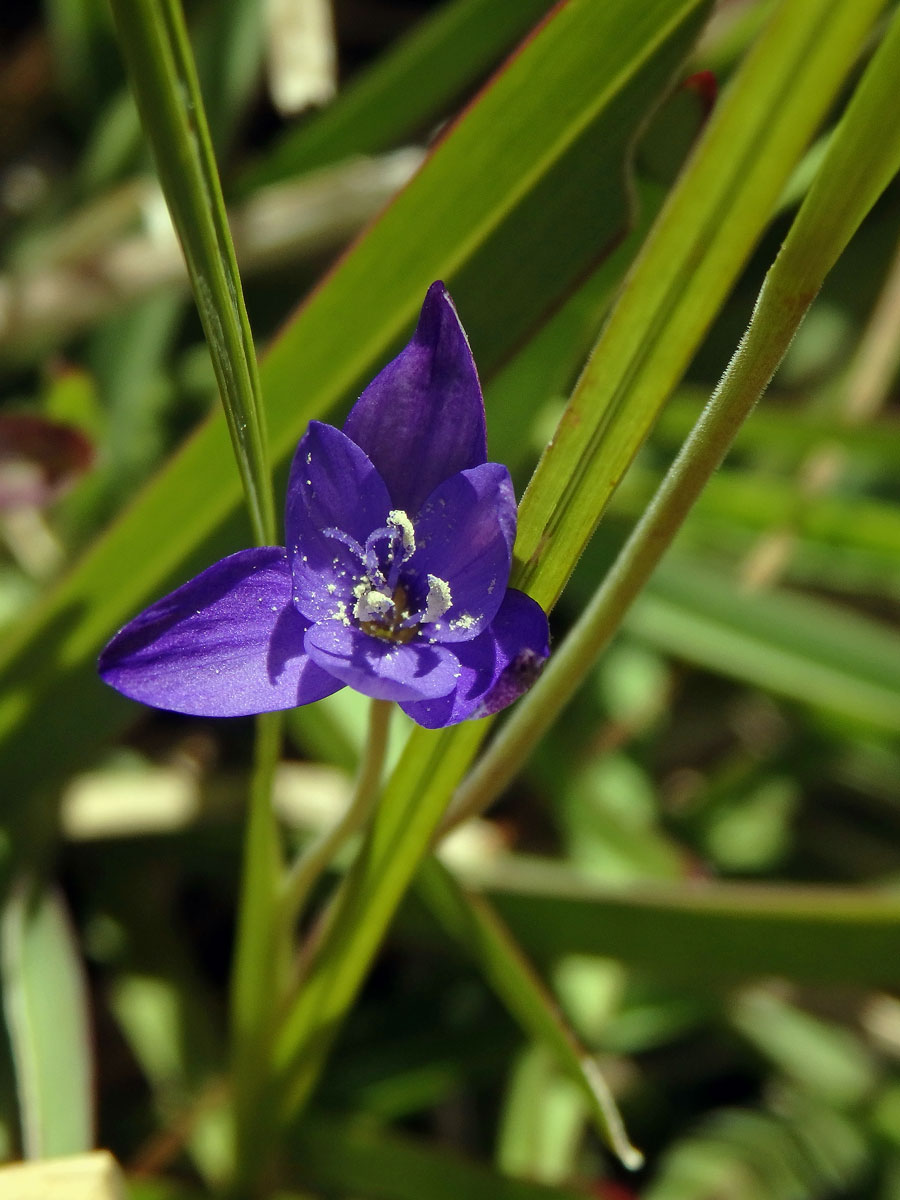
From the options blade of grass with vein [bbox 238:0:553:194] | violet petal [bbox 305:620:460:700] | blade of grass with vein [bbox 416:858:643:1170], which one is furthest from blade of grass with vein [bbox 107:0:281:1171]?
blade of grass with vein [bbox 238:0:553:194]

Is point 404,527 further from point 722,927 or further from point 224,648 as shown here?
point 722,927

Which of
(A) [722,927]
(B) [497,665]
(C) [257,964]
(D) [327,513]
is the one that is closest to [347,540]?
(D) [327,513]

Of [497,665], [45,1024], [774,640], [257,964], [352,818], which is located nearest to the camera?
[497,665]

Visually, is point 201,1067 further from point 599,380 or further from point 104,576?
point 599,380

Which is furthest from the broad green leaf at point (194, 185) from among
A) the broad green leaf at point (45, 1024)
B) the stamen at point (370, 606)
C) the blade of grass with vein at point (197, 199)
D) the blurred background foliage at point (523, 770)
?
the broad green leaf at point (45, 1024)

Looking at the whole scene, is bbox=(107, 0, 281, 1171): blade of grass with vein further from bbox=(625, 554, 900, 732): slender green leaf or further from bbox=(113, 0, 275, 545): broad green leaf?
bbox=(625, 554, 900, 732): slender green leaf

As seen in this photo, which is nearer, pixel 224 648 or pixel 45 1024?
pixel 224 648
